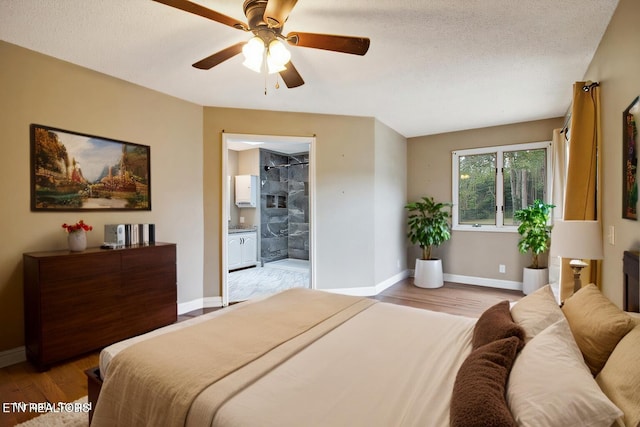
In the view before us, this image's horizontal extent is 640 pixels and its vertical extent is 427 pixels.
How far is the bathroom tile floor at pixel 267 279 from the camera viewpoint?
4676 millimetres

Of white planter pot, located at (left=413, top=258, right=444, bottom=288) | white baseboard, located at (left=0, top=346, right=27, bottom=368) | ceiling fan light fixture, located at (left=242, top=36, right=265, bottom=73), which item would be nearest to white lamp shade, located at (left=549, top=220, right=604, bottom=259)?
ceiling fan light fixture, located at (left=242, top=36, right=265, bottom=73)

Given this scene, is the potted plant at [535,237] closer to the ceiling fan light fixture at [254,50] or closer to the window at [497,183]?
the window at [497,183]

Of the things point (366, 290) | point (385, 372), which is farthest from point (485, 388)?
point (366, 290)

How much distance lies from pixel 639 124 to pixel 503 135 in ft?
11.6

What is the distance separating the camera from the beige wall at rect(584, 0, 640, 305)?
1713mm

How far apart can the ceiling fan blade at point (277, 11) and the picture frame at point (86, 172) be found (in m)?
2.33

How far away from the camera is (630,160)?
1696 millimetres

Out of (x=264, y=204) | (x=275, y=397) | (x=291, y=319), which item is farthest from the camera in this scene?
(x=264, y=204)

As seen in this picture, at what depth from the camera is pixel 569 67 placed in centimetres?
286

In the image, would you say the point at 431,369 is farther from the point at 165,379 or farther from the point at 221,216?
the point at 221,216

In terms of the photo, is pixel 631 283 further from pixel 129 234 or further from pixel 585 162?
pixel 129 234

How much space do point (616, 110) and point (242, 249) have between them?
5709 mm

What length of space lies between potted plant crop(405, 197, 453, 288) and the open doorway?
6.43 ft

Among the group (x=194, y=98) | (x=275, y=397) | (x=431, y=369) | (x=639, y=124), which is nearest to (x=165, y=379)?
(x=275, y=397)
